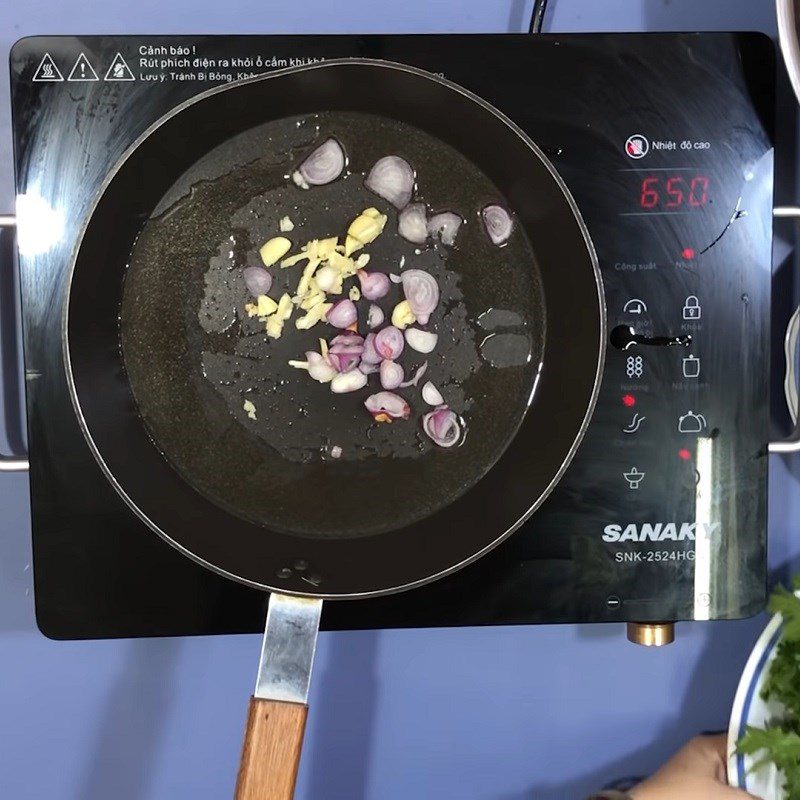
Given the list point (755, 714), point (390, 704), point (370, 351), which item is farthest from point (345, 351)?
point (755, 714)

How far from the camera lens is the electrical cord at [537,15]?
2.41 ft

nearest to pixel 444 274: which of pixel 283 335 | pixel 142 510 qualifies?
pixel 283 335

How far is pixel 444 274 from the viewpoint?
0.70 meters

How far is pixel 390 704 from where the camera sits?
87 centimetres

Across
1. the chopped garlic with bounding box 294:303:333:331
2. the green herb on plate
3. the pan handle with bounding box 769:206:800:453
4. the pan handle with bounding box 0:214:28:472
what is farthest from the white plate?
the pan handle with bounding box 0:214:28:472

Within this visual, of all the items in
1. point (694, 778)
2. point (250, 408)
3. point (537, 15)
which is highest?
point (537, 15)

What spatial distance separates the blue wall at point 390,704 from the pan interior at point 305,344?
7.9 inches

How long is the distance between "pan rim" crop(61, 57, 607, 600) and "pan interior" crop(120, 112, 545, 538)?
5 cm

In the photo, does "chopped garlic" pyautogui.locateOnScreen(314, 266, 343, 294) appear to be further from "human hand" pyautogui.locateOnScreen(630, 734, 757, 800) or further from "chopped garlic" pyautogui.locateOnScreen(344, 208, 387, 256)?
"human hand" pyautogui.locateOnScreen(630, 734, 757, 800)

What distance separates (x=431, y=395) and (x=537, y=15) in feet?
1.11

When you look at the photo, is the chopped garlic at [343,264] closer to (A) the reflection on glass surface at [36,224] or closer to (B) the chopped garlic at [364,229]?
(B) the chopped garlic at [364,229]

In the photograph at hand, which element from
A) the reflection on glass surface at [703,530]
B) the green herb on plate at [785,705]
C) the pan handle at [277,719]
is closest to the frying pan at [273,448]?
the pan handle at [277,719]

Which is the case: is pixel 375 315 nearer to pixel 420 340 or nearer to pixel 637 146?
pixel 420 340

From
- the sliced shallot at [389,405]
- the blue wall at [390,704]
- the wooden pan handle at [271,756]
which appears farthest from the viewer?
the blue wall at [390,704]
